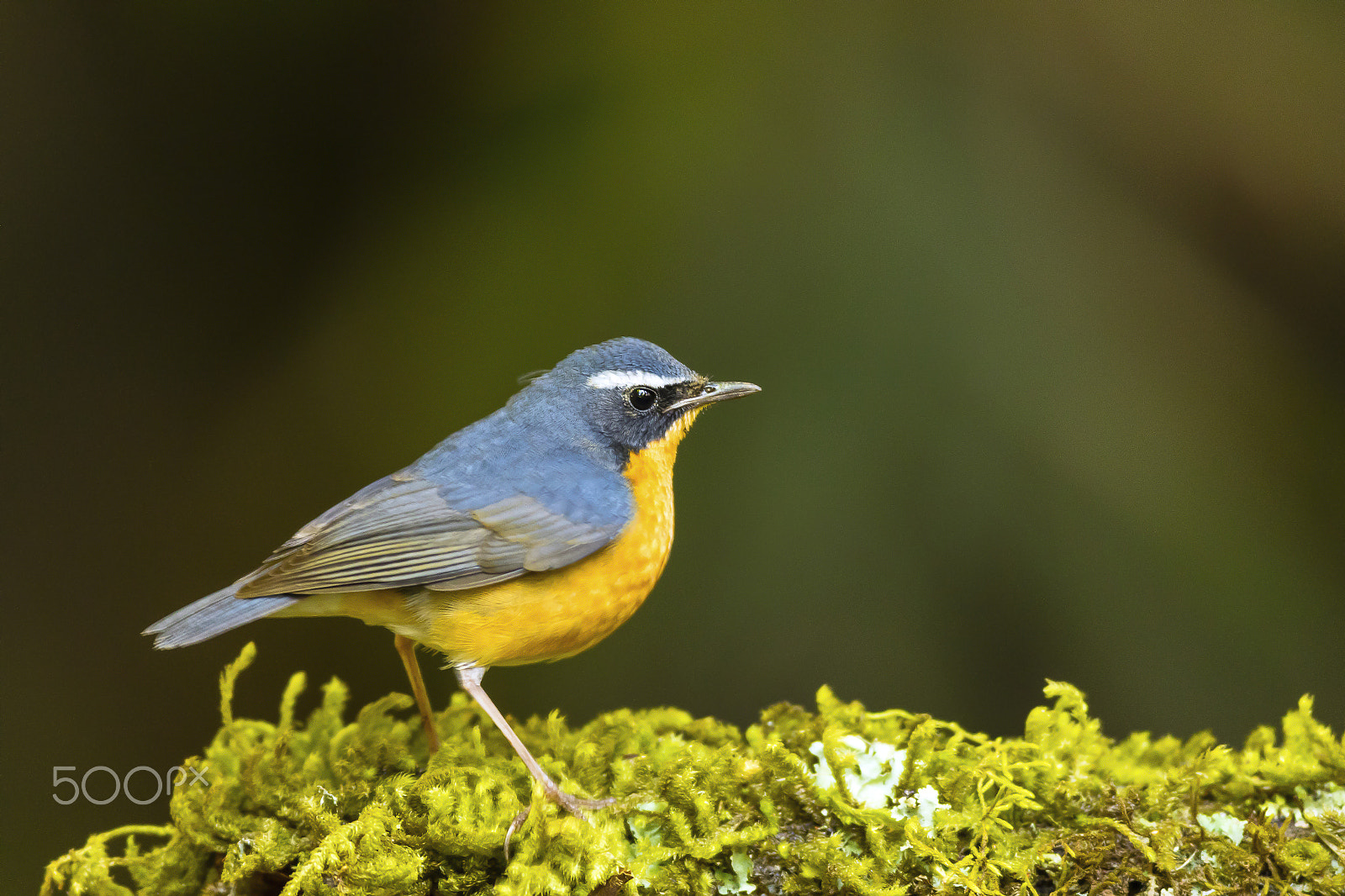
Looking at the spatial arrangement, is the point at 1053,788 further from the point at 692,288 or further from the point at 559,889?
the point at 692,288

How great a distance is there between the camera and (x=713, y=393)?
12.3ft

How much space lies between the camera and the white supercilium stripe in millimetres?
3717

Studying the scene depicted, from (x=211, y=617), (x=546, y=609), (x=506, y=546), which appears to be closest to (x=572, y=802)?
(x=546, y=609)

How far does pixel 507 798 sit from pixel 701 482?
214 cm

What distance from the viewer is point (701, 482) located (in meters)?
4.82

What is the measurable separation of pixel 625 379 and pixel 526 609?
34.4 inches

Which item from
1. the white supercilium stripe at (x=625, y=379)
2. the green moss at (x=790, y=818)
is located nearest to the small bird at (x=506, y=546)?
the white supercilium stripe at (x=625, y=379)

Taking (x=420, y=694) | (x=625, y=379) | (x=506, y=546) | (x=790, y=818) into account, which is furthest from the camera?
(x=625, y=379)

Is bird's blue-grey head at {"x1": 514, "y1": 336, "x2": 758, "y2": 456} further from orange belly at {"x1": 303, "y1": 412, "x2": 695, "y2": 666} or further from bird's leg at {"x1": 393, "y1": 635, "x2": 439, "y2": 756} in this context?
bird's leg at {"x1": 393, "y1": 635, "x2": 439, "y2": 756}

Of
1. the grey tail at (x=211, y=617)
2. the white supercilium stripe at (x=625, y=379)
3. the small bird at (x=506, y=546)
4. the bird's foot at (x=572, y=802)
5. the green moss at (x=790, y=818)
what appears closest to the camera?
the green moss at (x=790, y=818)

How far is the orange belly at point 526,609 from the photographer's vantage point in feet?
10.8

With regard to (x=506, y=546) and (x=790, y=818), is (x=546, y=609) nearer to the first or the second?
(x=506, y=546)

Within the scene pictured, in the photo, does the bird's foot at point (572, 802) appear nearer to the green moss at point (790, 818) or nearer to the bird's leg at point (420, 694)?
the green moss at point (790, 818)

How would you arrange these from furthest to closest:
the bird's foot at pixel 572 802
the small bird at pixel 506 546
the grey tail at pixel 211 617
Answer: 1. the small bird at pixel 506 546
2. the grey tail at pixel 211 617
3. the bird's foot at pixel 572 802
